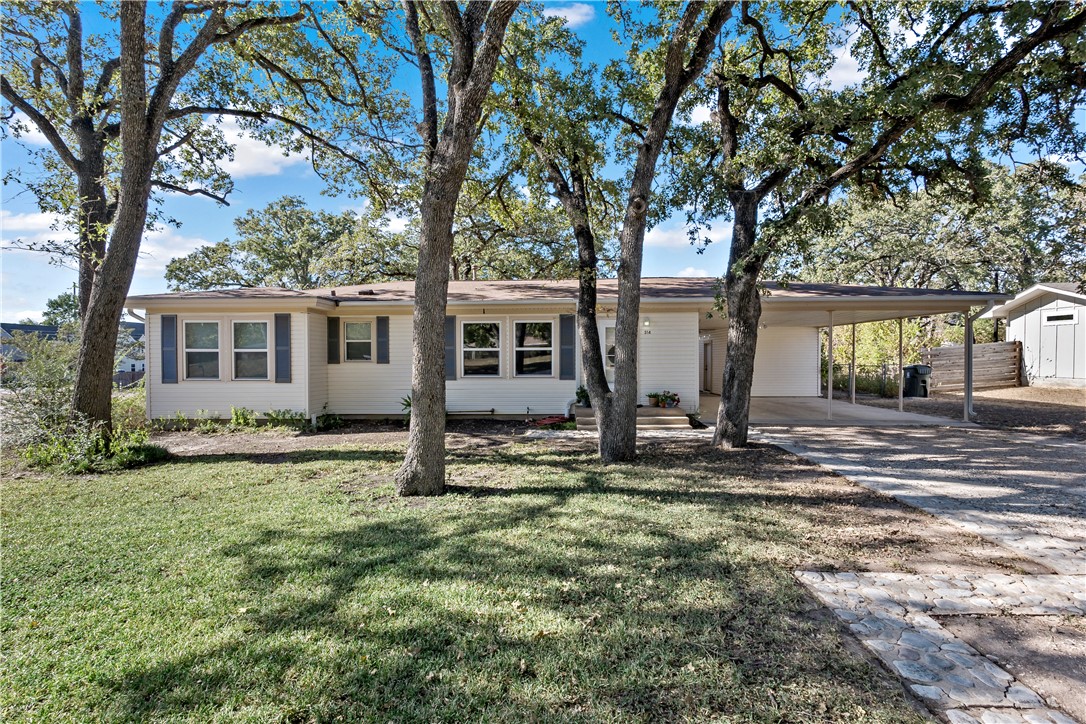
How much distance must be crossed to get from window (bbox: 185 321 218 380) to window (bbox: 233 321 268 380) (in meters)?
0.46

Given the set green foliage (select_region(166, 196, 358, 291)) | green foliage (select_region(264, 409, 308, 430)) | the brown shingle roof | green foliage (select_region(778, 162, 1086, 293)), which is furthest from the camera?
green foliage (select_region(166, 196, 358, 291))

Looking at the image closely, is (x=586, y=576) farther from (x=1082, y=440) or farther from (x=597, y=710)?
(x=1082, y=440)

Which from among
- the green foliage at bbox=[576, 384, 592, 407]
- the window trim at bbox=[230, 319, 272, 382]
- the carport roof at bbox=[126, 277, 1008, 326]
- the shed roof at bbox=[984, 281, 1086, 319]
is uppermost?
the shed roof at bbox=[984, 281, 1086, 319]

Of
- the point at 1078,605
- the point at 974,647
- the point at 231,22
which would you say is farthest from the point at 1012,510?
the point at 231,22

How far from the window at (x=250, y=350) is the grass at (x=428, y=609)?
5.14 meters

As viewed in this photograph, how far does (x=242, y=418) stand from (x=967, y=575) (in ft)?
37.7

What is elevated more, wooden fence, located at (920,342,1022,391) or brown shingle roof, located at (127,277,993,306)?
brown shingle roof, located at (127,277,993,306)

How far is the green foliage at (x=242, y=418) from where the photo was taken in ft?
33.0

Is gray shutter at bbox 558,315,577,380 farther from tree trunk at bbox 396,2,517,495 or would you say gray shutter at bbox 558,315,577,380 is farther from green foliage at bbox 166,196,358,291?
green foliage at bbox 166,196,358,291

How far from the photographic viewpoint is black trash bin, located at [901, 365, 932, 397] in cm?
1449

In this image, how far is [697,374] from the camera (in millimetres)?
10953

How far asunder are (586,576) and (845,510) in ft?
10.2

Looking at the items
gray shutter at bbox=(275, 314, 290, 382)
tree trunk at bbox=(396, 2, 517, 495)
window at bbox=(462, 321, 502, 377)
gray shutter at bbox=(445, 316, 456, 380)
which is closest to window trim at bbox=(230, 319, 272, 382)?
gray shutter at bbox=(275, 314, 290, 382)

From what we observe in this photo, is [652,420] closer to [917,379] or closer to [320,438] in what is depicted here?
[320,438]
